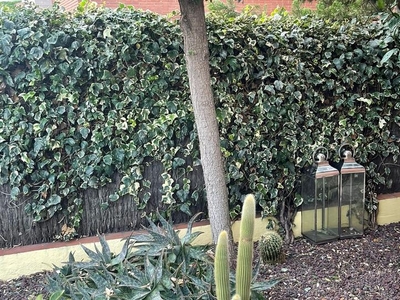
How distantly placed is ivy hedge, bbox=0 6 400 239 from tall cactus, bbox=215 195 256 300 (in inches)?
61.9

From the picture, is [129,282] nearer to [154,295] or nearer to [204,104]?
[154,295]

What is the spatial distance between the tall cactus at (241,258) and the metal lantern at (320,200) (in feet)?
5.83

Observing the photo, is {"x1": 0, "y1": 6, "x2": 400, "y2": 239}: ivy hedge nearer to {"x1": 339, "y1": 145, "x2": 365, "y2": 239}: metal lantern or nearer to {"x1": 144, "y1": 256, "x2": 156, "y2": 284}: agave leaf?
{"x1": 339, "y1": 145, "x2": 365, "y2": 239}: metal lantern

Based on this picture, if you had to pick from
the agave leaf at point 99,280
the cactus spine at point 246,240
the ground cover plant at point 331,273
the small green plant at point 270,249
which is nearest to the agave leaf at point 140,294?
the agave leaf at point 99,280

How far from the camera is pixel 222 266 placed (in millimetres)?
1675

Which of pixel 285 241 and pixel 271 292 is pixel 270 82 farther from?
pixel 271 292

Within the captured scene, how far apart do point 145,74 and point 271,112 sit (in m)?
1.18

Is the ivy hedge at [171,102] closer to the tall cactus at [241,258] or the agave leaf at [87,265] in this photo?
the agave leaf at [87,265]

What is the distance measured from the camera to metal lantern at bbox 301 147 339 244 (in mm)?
3395

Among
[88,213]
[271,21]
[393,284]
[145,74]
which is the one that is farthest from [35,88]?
[393,284]

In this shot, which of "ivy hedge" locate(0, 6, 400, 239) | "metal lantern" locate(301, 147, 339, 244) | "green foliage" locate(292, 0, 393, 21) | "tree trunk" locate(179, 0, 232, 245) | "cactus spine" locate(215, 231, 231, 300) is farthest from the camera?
"green foliage" locate(292, 0, 393, 21)

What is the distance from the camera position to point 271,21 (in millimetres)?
3461

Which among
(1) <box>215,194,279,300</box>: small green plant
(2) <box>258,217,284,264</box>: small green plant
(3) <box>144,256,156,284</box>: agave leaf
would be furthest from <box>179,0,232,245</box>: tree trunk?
(1) <box>215,194,279,300</box>: small green plant

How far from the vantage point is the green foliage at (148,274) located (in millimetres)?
2100
